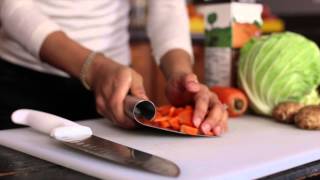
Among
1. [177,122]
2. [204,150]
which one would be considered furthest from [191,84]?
[204,150]

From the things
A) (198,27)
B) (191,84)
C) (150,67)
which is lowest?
(150,67)

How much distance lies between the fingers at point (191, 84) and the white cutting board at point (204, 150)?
93 millimetres

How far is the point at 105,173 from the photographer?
0.65 metres

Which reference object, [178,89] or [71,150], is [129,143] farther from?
[178,89]

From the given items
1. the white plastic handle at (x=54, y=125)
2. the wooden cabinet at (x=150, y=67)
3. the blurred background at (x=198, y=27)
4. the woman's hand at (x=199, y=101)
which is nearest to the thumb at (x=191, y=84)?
the woman's hand at (x=199, y=101)

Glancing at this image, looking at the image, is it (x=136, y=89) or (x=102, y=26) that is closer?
(x=136, y=89)

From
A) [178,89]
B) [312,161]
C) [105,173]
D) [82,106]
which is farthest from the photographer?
[82,106]

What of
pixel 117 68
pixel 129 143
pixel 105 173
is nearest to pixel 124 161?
pixel 105 173

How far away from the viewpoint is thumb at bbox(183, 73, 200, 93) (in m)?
0.95

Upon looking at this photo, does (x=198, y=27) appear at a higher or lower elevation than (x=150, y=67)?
higher

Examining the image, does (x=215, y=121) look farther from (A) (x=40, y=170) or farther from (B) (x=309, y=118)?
(A) (x=40, y=170)

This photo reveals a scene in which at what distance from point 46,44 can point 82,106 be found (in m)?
0.22

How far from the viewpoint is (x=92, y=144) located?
2.40 ft

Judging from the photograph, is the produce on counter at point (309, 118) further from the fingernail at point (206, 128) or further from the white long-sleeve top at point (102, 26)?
the white long-sleeve top at point (102, 26)
